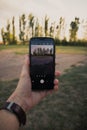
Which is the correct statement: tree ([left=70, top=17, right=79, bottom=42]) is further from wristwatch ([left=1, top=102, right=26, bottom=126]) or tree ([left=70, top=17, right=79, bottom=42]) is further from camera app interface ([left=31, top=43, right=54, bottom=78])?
wristwatch ([left=1, top=102, right=26, bottom=126])

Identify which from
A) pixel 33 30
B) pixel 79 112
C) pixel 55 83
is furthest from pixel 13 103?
pixel 33 30

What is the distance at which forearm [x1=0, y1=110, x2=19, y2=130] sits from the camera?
0.51 metres

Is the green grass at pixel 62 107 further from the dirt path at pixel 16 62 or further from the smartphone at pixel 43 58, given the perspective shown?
Result: the smartphone at pixel 43 58

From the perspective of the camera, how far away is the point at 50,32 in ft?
7.13

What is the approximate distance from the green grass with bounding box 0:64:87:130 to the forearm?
847 millimetres

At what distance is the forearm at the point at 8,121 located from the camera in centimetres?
51

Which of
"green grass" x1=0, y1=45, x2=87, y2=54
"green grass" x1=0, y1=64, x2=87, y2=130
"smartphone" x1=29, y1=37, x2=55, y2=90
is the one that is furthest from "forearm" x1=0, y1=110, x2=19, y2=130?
"green grass" x1=0, y1=45, x2=87, y2=54

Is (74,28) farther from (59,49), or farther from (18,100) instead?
(18,100)

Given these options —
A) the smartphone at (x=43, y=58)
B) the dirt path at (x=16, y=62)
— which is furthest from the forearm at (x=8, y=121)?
the dirt path at (x=16, y=62)

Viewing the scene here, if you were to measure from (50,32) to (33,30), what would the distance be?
16cm

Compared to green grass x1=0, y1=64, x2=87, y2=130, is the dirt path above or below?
above

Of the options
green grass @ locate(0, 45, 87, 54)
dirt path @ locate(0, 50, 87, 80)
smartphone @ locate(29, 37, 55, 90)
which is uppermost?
smartphone @ locate(29, 37, 55, 90)

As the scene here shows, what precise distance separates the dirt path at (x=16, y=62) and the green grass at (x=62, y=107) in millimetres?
139

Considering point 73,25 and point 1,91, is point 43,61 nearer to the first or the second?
point 1,91
